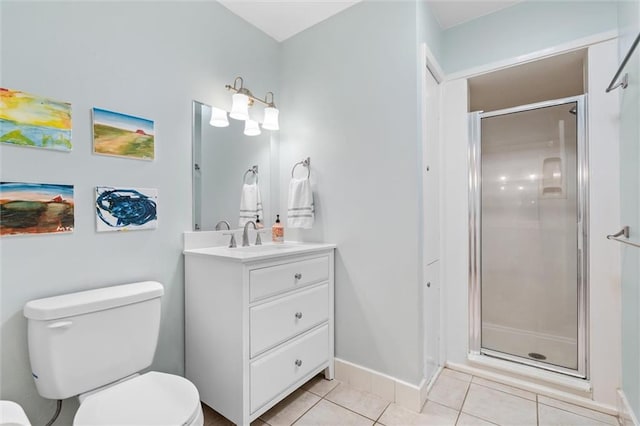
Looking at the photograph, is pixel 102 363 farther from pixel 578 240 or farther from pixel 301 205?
pixel 578 240

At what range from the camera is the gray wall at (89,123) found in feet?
3.93

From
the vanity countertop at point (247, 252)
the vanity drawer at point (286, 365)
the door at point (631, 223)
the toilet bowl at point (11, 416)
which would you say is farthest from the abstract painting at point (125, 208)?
the door at point (631, 223)

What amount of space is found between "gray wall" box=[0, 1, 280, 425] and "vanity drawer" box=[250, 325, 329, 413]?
54 centimetres

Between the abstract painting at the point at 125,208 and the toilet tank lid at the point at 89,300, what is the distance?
296mm

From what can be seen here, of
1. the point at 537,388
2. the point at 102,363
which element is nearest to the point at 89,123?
the point at 102,363

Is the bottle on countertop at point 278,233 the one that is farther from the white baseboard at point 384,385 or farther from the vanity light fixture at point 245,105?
the white baseboard at point 384,385

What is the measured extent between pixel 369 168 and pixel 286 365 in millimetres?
1254

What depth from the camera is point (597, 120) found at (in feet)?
5.39

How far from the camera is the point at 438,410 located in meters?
1.67

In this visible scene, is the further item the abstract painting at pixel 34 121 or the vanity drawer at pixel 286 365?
the vanity drawer at pixel 286 365

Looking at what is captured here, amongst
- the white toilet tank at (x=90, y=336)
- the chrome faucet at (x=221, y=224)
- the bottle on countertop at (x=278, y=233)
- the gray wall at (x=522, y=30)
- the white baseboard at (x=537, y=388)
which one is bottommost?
the white baseboard at (x=537, y=388)

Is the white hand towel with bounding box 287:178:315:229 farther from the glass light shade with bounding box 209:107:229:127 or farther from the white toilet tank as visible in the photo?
the white toilet tank

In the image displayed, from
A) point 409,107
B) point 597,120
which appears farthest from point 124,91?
point 597,120

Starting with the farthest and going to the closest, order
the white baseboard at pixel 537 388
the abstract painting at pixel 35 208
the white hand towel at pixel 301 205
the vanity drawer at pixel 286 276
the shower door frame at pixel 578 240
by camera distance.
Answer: the white hand towel at pixel 301 205 < the shower door frame at pixel 578 240 < the white baseboard at pixel 537 388 < the vanity drawer at pixel 286 276 < the abstract painting at pixel 35 208
